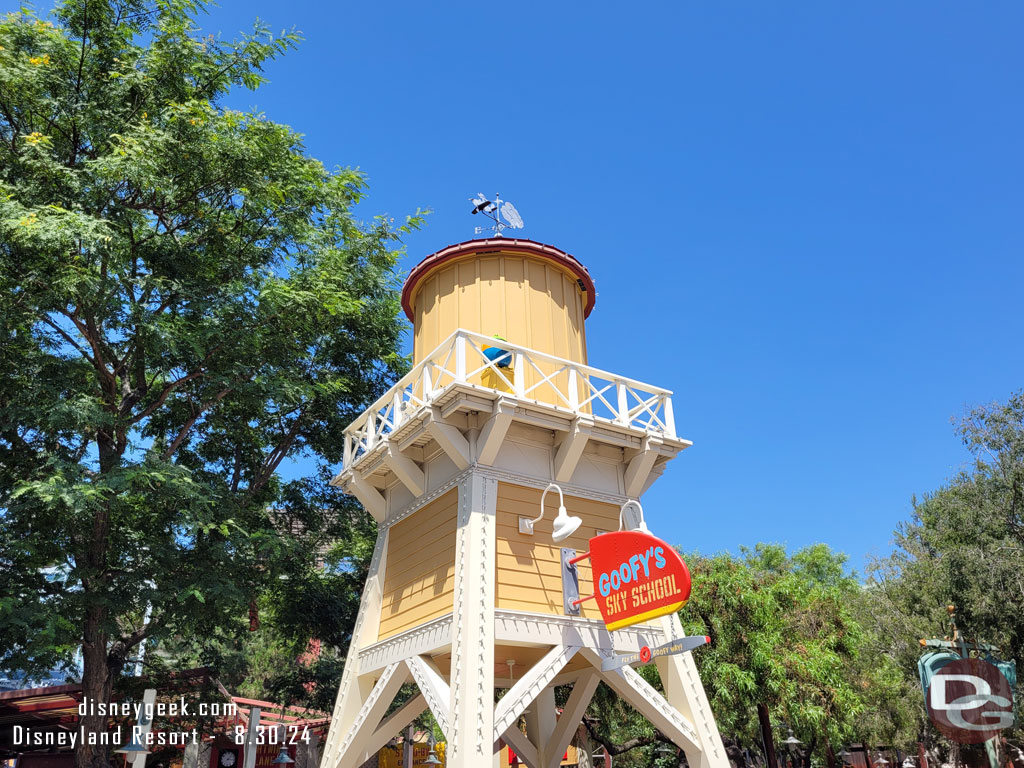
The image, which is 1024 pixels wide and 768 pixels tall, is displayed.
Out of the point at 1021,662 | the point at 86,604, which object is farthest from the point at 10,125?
the point at 1021,662

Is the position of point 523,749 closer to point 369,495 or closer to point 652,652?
point 652,652

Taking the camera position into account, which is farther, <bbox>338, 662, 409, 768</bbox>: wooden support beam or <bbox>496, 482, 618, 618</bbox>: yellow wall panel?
<bbox>338, 662, 409, 768</bbox>: wooden support beam

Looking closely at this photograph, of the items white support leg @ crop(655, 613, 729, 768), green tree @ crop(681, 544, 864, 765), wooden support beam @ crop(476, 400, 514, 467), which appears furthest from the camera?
green tree @ crop(681, 544, 864, 765)

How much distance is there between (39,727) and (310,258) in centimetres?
1646

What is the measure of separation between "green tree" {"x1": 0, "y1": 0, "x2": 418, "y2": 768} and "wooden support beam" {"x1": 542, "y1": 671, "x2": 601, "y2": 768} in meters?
8.28

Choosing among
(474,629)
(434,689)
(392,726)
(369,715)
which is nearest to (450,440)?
(474,629)

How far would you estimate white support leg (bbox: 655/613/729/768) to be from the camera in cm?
1255

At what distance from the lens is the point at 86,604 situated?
54.0ft

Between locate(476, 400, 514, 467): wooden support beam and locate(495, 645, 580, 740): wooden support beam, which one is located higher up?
locate(476, 400, 514, 467): wooden support beam

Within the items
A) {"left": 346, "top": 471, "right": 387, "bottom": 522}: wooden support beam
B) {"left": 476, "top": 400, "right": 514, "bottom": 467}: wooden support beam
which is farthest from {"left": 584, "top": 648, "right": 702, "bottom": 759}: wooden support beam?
{"left": 346, "top": 471, "right": 387, "bottom": 522}: wooden support beam

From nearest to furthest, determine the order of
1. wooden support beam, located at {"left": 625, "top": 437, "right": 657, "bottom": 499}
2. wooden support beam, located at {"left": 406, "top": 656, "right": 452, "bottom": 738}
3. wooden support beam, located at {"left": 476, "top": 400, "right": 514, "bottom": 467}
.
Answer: wooden support beam, located at {"left": 406, "top": 656, "right": 452, "bottom": 738}, wooden support beam, located at {"left": 476, "top": 400, "right": 514, "bottom": 467}, wooden support beam, located at {"left": 625, "top": 437, "right": 657, "bottom": 499}

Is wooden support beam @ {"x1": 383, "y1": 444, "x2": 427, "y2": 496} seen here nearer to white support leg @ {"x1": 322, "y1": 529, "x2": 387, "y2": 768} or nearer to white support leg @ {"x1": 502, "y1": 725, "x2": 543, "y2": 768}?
white support leg @ {"x1": 322, "y1": 529, "x2": 387, "y2": 768}

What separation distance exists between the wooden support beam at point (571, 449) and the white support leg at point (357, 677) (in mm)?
4545

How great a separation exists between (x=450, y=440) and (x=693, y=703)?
6.43m
